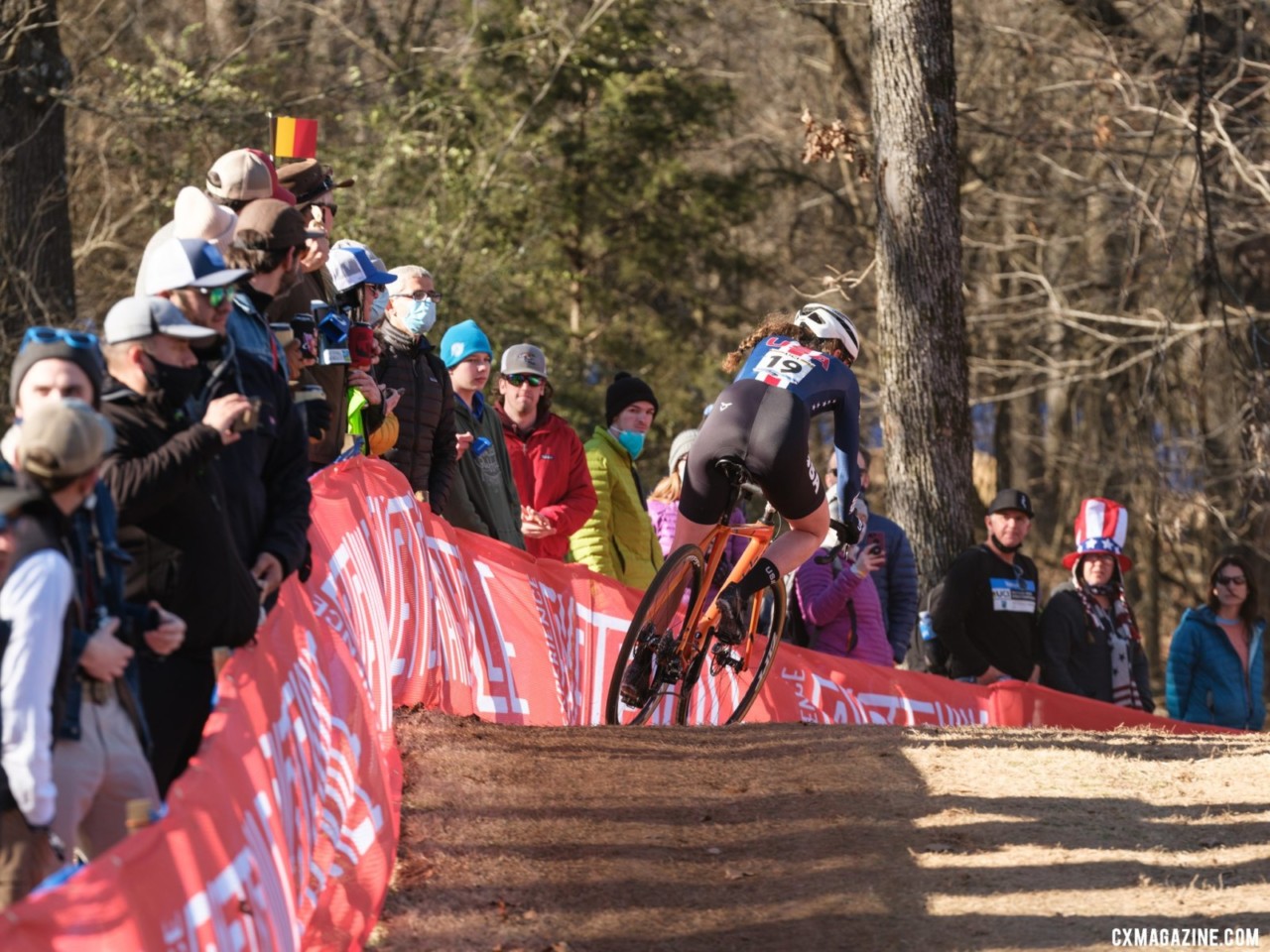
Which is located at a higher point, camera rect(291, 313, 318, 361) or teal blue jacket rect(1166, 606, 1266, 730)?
camera rect(291, 313, 318, 361)

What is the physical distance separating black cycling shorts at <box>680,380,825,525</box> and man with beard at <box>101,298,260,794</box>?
3.55m

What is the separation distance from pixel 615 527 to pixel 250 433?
19.0ft

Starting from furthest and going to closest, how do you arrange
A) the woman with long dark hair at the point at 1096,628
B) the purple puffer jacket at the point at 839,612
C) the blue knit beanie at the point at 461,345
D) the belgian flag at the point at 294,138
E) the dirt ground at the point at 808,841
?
the woman with long dark hair at the point at 1096,628
the purple puffer jacket at the point at 839,612
the blue knit beanie at the point at 461,345
the belgian flag at the point at 294,138
the dirt ground at the point at 808,841

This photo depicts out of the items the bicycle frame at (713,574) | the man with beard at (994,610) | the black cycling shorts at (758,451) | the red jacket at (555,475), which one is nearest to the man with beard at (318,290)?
the black cycling shorts at (758,451)

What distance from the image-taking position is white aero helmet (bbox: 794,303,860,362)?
891cm

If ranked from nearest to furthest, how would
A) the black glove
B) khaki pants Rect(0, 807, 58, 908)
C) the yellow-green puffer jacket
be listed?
khaki pants Rect(0, 807, 58, 908) < the black glove < the yellow-green puffer jacket

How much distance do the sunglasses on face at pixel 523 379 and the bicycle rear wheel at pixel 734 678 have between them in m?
2.01

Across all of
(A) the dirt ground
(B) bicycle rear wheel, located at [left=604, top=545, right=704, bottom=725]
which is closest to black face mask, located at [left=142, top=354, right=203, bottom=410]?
(A) the dirt ground

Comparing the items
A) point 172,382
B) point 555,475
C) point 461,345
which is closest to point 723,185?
point 555,475

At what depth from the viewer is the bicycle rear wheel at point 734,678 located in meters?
8.85

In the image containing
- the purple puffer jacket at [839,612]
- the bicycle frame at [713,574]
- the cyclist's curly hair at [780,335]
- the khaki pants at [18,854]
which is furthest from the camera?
the purple puffer jacket at [839,612]

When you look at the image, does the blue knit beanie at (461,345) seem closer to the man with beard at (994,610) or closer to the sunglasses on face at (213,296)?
the man with beard at (994,610)

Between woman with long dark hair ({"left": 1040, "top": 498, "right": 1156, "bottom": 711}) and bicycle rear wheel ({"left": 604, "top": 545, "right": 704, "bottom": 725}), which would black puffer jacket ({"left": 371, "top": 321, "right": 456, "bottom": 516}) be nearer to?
bicycle rear wheel ({"left": 604, "top": 545, "right": 704, "bottom": 725})

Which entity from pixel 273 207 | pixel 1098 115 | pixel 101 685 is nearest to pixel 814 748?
pixel 273 207
